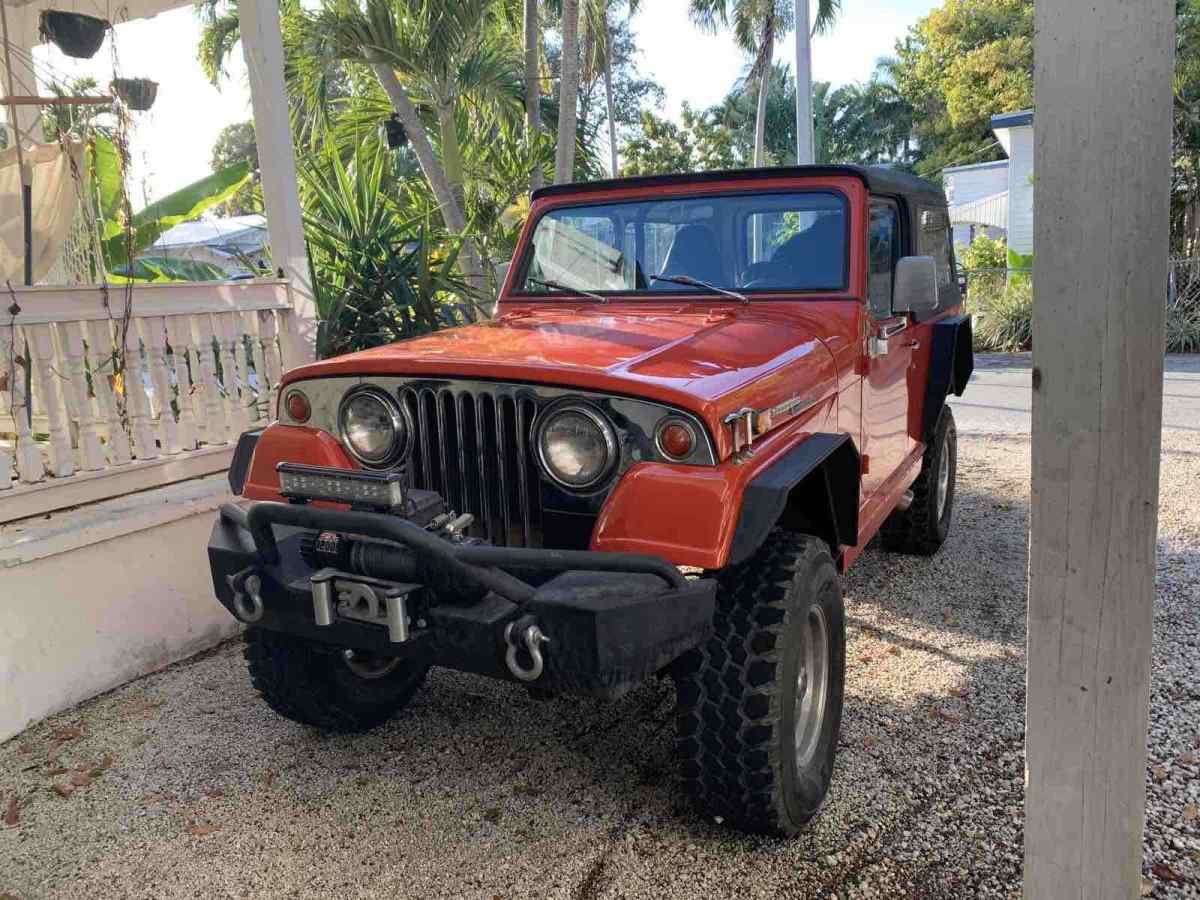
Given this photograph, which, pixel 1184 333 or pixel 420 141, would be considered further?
pixel 1184 333

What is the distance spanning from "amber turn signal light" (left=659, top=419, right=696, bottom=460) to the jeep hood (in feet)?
0.20

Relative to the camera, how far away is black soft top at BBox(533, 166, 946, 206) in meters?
3.66

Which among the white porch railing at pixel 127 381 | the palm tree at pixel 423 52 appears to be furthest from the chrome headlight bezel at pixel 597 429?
the palm tree at pixel 423 52

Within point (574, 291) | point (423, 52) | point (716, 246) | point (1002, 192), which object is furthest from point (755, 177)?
point (1002, 192)

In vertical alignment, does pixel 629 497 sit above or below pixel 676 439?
below

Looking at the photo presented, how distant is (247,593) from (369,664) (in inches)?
35.2

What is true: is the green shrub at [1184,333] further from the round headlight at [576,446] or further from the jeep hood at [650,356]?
the round headlight at [576,446]

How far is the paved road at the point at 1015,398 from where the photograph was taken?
29.0 ft

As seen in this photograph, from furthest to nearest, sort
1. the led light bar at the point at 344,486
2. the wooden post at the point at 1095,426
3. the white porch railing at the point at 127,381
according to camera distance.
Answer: the white porch railing at the point at 127,381, the led light bar at the point at 344,486, the wooden post at the point at 1095,426

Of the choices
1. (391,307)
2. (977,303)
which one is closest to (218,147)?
(977,303)

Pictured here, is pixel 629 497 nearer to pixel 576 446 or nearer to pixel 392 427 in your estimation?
pixel 576 446

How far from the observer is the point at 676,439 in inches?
94.8

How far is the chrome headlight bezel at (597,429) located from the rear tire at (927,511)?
2.87 m

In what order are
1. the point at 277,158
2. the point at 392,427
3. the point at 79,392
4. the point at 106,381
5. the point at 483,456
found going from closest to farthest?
the point at 483,456 → the point at 392,427 → the point at 79,392 → the point at 106,381 → the point at 277,158
